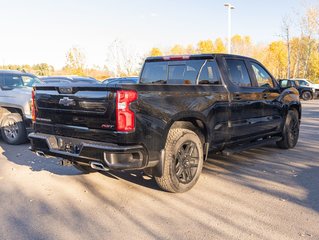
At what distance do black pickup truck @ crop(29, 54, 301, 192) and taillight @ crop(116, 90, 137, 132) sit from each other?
0.01 m

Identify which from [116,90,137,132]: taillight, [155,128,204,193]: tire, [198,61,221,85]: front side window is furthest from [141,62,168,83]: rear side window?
[116,90,137,132]: taillight

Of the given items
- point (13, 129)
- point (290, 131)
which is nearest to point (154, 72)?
point (290, 131)

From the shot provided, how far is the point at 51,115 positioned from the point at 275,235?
3156 mm

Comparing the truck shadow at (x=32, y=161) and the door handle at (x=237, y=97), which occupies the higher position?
the door handle at (x=237, y=97)

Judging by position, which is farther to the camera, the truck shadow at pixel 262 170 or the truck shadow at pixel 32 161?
the truck shadow at pixel 32 161

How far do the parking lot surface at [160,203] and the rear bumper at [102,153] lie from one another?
0.59 metres

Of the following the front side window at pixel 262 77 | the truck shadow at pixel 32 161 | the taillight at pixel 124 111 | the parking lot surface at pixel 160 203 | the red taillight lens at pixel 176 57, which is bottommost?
the parking lot surface at pixel 160 203

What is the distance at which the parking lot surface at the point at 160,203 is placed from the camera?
3.46 metres

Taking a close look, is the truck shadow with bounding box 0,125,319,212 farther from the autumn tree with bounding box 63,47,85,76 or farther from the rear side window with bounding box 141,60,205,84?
the autumn tree with bounding box 63,47,85,76

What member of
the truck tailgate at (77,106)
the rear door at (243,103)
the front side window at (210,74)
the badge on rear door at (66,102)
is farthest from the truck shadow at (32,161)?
the rear door at (243,103)

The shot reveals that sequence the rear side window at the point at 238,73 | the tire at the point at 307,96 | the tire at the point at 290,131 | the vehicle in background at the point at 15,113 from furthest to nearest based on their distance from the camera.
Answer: the tire at the point at 307,96 < the vehicle in background at the point at 15,113 < the tire at the point at 290,131 < the rear side window at the point at 238,73

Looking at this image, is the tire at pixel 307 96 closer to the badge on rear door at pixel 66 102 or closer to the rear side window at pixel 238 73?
the rear side window at pixel 238 73

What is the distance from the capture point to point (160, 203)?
Answer: 13.9ft

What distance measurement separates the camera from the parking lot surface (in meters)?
3.46
